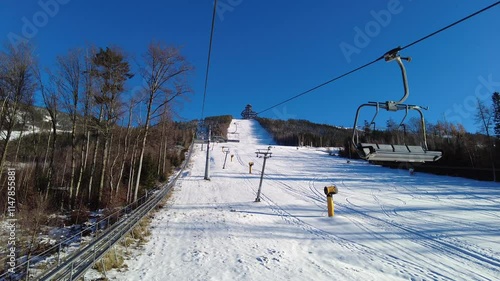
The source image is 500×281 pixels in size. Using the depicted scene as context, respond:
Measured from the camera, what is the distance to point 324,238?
11.7 m

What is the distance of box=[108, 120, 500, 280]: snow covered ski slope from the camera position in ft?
27.5

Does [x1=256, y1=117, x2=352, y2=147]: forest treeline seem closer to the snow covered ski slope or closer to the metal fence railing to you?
the snow covered ski slope

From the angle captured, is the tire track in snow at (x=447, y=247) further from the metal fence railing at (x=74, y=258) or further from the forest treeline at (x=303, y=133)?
the forest treeline at (x=303, y=133)

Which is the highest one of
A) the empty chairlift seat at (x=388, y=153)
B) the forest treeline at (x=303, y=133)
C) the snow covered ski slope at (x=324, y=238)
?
the forest treeline at (x=303, y=133)

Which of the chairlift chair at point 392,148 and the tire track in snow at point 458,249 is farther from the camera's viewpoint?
the tire track in snow at point 458,249

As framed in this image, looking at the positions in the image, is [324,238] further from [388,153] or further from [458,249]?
[388,153]

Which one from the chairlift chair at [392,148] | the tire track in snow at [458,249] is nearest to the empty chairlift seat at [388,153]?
the chairlift chair at [392,148]

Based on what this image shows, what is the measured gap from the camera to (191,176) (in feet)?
103

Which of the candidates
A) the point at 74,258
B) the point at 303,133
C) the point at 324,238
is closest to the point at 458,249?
the point at 324,238

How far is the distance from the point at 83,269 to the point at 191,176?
2494cm

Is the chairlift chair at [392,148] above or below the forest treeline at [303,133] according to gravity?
below

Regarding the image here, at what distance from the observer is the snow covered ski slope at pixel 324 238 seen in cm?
838

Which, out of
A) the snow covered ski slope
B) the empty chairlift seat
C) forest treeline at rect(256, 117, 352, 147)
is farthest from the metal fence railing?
forest treeline at rect(256, 117, 352, 147)

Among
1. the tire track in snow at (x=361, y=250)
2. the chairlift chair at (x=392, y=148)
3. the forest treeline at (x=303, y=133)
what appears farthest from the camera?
the forest treeline at (x=303, y=133)
